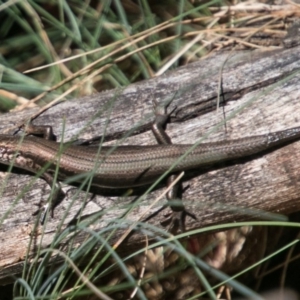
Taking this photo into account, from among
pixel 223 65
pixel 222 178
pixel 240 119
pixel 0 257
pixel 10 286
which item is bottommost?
pixel 10 286

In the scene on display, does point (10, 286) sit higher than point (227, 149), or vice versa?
point (227, 149)

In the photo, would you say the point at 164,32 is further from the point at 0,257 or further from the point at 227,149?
the point at 0,257

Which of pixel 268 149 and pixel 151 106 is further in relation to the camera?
pixel 151 106

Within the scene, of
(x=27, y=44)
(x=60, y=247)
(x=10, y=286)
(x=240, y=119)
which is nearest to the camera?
(x=60, y=247)

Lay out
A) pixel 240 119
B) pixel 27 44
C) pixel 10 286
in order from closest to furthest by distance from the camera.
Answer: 1. pixel 240 119
2. pixel 10 286
3. pixel 27 44

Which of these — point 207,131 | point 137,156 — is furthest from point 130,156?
point 207,131

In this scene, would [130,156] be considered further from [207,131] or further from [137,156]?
[207,131]

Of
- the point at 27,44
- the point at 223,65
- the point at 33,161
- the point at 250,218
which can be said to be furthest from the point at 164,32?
the point at 250,218
